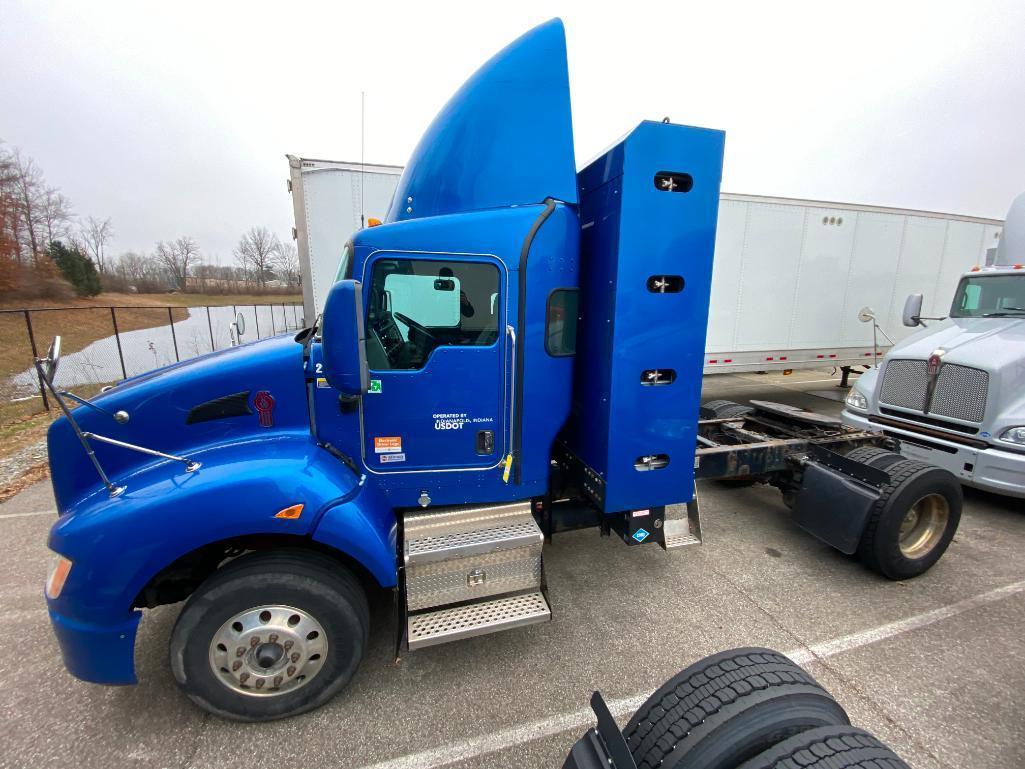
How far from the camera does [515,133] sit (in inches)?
99.9

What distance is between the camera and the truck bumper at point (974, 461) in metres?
4.11

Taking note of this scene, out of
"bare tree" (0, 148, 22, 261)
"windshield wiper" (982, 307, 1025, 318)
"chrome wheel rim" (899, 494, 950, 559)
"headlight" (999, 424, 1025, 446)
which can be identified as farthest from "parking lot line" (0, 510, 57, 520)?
"bare tree" (0, 148, 22, 261)

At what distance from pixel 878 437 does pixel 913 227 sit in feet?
18.7

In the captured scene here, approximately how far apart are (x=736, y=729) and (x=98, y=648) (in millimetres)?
2796

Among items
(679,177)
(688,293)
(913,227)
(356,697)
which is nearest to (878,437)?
(688,293)

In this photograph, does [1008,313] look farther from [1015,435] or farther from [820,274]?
[820,274]

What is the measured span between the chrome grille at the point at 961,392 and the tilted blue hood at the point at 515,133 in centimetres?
468

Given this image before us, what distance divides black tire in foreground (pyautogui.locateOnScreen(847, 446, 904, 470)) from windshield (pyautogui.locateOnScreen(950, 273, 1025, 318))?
3.17 metres

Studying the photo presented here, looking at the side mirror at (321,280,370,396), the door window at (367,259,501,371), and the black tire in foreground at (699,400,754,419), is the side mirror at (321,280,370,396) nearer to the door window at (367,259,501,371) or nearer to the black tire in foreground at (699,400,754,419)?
the door window at (367,259,501,371)

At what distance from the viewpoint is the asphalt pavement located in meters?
2.16

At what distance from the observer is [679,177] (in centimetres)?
248

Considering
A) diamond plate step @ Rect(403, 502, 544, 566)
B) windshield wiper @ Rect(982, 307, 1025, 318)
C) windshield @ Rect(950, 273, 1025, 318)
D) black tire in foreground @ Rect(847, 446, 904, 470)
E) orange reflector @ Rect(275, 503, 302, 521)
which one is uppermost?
windshield @ Rect(950, 273, 1025, 318)

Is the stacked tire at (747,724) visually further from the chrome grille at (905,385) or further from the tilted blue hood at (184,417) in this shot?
the chrome grille at (905,385)

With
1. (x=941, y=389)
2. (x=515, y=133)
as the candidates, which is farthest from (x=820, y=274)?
(x=515, y=133)
